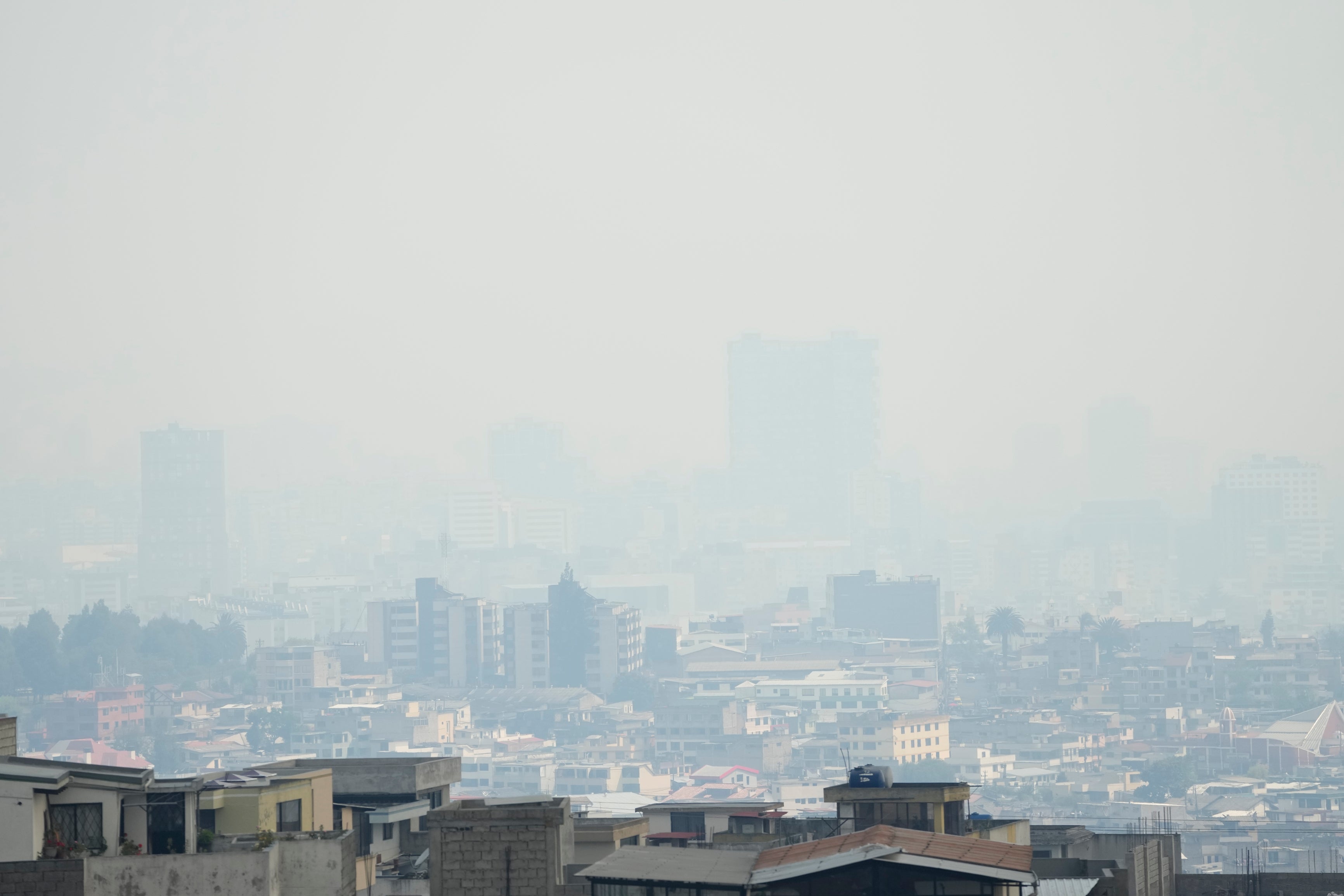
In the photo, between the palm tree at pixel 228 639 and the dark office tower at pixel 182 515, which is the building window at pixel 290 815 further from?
the dark office tower at pixel 182 515

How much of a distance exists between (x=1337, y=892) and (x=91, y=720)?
90276 mm

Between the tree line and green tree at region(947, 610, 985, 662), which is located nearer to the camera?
the tree line

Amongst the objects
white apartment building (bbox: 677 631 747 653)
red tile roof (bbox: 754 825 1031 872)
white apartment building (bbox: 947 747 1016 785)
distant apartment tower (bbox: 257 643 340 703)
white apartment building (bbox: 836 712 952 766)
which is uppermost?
white apartment building (bbox: 677 631 747 653)

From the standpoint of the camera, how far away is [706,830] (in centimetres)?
1577

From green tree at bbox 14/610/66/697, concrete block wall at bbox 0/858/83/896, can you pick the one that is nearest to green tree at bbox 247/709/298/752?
green tree at bbox 14/610/66/697

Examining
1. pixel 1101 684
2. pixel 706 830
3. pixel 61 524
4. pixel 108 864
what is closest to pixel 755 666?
pixel 1101 684

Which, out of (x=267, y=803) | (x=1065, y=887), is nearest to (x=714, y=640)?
(x=267, y=803)

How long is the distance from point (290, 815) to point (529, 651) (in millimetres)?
104463

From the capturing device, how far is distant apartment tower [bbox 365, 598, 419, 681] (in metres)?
118

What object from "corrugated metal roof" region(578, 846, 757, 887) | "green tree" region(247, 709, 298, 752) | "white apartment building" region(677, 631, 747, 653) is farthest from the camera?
"white apartment building" region(677, 631, 747, 653)

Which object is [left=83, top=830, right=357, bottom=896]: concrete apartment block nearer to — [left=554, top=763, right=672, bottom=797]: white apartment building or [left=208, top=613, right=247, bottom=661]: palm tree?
[left=554, top=763, right=672, bottom=797]: white apartment building

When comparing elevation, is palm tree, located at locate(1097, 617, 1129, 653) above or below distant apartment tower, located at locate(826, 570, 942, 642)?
below

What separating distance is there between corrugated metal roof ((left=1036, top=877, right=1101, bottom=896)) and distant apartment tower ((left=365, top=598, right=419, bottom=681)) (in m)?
109

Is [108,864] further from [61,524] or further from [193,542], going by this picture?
[61,524]
